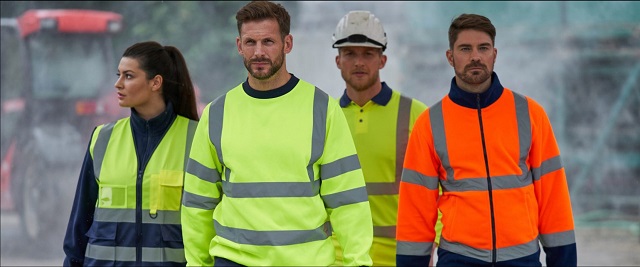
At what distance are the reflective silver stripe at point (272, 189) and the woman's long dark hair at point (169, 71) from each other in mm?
1058

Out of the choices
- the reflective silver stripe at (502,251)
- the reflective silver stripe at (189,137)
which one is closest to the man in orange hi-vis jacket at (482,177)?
the reflective silver stripe at (502,251)

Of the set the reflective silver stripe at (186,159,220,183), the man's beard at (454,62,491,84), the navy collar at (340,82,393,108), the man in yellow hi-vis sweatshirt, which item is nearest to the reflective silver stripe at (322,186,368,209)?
the man in yellow hi-vis sweatshirt

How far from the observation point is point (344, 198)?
10.7 feet

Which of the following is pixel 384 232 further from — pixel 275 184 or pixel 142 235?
pixel 275 184

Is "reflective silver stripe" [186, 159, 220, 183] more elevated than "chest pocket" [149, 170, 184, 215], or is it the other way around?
"reflective silver stripe" [186, 159, 220, 183]

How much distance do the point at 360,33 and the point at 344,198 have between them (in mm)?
1593

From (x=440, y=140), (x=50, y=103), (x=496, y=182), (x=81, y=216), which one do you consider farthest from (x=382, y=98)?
(x=50, y=103)

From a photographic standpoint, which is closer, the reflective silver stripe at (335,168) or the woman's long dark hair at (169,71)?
the reflective silver stripe at (335,168)

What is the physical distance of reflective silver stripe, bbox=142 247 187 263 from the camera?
12.9ft

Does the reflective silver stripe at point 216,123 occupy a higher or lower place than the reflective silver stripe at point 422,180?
higher

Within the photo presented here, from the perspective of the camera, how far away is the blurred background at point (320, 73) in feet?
19.3

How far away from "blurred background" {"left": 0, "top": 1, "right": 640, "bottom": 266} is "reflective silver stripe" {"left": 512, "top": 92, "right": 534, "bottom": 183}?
85.6 inches

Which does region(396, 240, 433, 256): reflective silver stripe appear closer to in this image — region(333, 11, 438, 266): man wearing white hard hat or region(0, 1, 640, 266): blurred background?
region(333, 11, 438, 266): man wearing white hard hat

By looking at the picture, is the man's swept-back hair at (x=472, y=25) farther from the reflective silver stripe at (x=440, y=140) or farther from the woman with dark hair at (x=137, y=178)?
the woman with dark hair at (x=137, y=178)
